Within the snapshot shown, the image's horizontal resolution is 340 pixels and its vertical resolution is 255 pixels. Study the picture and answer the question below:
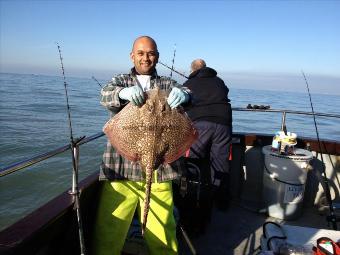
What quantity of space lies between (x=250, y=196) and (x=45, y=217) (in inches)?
151

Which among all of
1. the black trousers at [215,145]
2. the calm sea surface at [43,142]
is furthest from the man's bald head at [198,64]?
the calm sea surface at [43,142]

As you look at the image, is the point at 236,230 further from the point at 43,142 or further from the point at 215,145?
the point at 43,142

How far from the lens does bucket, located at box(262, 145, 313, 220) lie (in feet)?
14.8

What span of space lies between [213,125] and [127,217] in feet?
7.42

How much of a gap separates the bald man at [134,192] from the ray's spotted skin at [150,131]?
341mm

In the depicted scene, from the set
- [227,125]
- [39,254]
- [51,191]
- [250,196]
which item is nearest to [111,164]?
[39,254]

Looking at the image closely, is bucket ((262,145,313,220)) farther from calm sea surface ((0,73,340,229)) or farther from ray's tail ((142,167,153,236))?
calm sea surface ((0,73,340,229))

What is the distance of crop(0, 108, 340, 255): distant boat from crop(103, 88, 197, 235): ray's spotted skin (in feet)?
1.65

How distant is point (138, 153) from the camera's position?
223 cm

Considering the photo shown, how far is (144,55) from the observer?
2.59 meters

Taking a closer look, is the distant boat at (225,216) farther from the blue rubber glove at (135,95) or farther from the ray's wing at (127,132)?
the blue rubber glove at (135,95)

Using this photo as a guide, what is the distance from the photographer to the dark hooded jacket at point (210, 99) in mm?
4625

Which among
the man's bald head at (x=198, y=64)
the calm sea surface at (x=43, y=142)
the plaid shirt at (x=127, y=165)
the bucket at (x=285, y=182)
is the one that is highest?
the man's bald head at (x=198, y=64)

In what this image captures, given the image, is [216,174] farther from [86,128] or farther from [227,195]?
[86,128]
